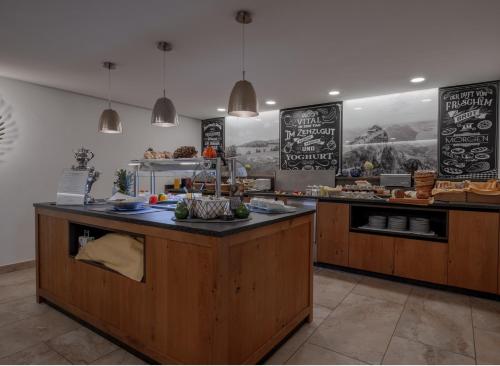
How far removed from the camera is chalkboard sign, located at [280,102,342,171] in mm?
5102

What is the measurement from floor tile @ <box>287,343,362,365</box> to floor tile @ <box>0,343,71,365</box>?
150 cm

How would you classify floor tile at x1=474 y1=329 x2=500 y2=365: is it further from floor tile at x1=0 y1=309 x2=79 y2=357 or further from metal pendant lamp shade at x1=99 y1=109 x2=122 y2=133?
metal pendant lamp shade at x1=99 y1=109 x2=122 y2=133

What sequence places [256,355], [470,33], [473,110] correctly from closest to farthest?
[256,355]
[470,33]
[473,110]

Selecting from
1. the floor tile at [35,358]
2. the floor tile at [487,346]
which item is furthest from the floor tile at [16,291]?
the floor tile at [487,346]

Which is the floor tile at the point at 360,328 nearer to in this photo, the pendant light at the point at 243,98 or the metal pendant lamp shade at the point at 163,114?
the pendant light at the point at 243,98

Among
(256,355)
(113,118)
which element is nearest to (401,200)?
(256,355)

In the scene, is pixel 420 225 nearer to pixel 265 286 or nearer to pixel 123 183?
pixel 265 286

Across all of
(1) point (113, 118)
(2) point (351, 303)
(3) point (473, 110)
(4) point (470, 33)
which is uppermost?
(4) point (470, 33)

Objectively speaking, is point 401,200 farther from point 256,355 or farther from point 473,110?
point 256,355

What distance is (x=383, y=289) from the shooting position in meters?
3.21

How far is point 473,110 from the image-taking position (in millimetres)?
4012

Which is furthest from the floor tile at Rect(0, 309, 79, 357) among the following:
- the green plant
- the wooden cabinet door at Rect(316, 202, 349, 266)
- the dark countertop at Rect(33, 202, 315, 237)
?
the wooden cabinet door at Rect(316, 202, 349, 266)

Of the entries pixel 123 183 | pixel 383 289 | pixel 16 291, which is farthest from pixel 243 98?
pixel 16 291

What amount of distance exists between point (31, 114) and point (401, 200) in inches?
191
